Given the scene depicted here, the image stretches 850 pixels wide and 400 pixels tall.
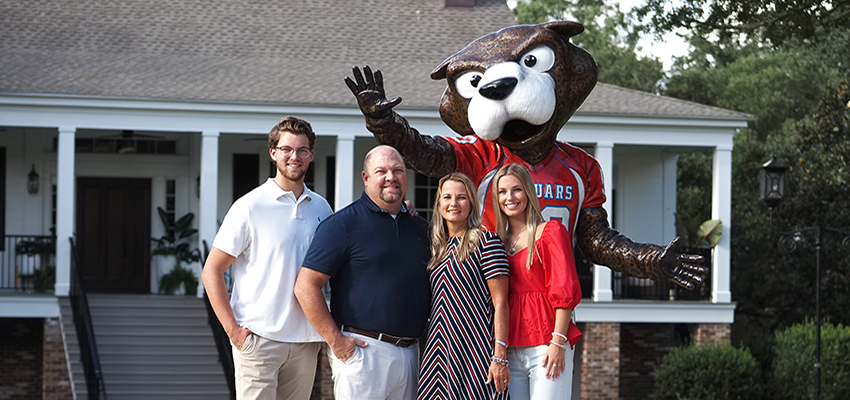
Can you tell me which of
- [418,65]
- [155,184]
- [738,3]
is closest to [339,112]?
[418,65]

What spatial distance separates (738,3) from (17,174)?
11.5 meters

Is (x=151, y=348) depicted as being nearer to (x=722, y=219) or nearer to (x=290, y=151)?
(x=722, y=219)

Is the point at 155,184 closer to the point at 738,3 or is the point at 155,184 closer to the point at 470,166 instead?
the point at 738,3

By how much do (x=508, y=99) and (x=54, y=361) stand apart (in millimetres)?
10545

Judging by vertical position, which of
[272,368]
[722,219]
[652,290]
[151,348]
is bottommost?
[151,348]

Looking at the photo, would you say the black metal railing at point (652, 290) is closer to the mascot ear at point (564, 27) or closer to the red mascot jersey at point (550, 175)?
the red mascot jersey at point (550, 175)

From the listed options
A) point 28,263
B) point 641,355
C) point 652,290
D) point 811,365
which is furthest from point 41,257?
point 811,365

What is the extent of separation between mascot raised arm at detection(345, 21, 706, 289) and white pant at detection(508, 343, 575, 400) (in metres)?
0.72

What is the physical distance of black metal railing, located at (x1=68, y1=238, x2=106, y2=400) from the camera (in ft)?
35.9

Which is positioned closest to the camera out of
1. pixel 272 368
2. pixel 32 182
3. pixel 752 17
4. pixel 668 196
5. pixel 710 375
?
pixel 272 368

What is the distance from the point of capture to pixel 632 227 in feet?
53.6

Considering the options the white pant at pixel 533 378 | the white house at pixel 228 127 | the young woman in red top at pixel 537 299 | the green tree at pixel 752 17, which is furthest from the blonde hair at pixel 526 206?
the white house at pixel 228 127

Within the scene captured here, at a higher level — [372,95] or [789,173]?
[789,173]

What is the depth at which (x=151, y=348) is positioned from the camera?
12.4m
